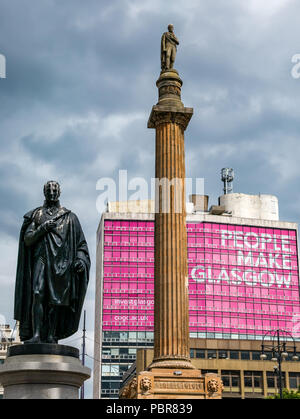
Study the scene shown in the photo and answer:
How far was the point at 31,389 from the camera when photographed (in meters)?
9.91

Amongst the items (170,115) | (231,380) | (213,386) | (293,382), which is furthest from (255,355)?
(170,115)

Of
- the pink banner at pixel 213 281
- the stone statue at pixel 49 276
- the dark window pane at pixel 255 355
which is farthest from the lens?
the pink banner at pixel 213 281

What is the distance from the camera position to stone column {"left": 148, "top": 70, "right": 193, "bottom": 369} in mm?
32719

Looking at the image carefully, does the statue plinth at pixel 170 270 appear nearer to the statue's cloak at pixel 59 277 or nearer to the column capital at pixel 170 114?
the column capital at pixel 170 114

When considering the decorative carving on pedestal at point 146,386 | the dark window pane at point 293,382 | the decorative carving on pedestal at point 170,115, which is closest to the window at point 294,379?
the dark window pane at point 293,382

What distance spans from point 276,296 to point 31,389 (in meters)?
109

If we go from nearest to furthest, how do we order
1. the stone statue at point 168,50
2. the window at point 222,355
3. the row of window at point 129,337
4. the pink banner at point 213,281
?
1. the stone statue at point 168,50
2. the window at point 222,355
3. the row of window at point 129,337
4. the pink banner at point 213,281

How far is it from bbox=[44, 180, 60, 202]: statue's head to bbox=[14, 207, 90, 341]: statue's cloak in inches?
12.6

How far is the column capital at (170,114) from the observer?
3559cm

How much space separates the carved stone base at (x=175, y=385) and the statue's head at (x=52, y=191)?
2169 centimetres

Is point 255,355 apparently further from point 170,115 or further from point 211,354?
point 170,115

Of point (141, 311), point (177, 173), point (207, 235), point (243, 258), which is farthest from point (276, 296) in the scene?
point (177, 173)
